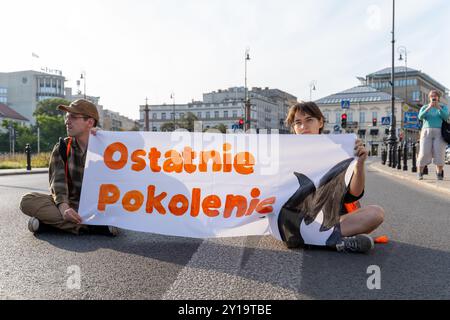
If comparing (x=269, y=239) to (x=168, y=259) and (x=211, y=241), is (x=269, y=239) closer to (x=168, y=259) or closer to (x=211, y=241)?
(x=211, y=241)

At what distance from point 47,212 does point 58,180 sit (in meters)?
0.34

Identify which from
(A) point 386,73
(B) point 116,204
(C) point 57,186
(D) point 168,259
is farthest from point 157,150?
(A) point 386,73

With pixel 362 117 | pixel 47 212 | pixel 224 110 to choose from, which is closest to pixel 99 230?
pixel 47 212

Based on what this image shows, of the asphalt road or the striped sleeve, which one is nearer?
the asphalt road

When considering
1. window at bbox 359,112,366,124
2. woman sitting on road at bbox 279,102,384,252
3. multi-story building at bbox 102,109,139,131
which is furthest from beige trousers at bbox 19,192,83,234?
multi-story building at bbox 102,109,139,131

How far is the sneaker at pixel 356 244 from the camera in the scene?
158 inches

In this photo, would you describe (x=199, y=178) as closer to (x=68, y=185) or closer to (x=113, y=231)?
(x=113, y=231)

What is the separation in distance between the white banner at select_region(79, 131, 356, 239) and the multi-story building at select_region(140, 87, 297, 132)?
124 meters

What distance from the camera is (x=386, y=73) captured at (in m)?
114

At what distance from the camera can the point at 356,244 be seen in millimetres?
4035

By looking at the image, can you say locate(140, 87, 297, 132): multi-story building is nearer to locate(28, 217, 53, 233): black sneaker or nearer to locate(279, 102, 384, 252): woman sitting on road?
locate(28, 217, 53, 233): black sneaker

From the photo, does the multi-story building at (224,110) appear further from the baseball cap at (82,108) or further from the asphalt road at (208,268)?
the asphalt road at (208,268)

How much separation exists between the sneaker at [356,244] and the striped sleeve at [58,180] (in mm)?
2720

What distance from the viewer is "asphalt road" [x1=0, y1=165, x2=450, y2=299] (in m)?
2.99
